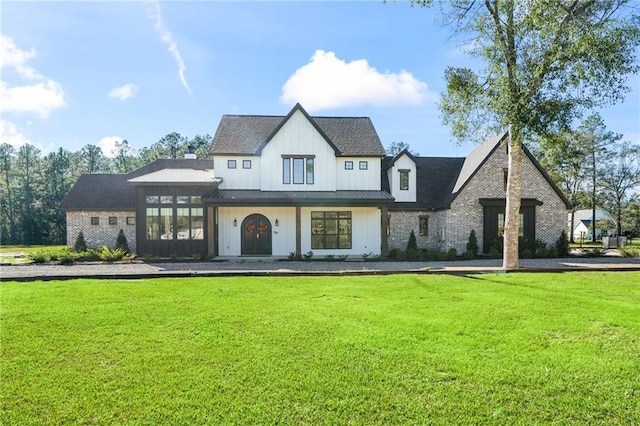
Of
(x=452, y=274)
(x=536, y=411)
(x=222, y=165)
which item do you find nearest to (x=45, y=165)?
(x=222, y=165)

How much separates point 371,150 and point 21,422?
60.8ft

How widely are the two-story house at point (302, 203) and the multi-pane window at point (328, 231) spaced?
0.17 ft

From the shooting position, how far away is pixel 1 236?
139 feet

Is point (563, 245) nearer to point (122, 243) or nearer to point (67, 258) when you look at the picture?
point (122, 243)

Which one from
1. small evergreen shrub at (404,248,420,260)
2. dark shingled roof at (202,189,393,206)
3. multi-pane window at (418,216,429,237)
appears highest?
dark shingled roof at (202,189,393,206)

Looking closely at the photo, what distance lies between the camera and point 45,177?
47.9m

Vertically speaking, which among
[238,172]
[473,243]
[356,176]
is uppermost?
[238,172]

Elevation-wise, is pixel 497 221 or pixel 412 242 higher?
pixel 497 221

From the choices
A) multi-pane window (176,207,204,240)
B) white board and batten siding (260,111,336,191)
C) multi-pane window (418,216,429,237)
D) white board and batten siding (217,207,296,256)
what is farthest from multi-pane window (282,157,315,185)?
multi-pane window (418,216,429,237)

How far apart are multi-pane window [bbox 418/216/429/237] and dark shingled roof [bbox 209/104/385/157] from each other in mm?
4407

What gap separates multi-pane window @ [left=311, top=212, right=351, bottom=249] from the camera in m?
19.2

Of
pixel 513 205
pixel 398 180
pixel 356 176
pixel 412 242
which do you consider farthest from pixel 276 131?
pixel 513 205

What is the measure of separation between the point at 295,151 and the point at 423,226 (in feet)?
27.0

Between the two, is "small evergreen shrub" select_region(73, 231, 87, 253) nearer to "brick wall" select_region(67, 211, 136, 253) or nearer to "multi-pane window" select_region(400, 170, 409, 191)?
"brick wall" select_region(67, 211, 136, 253)
